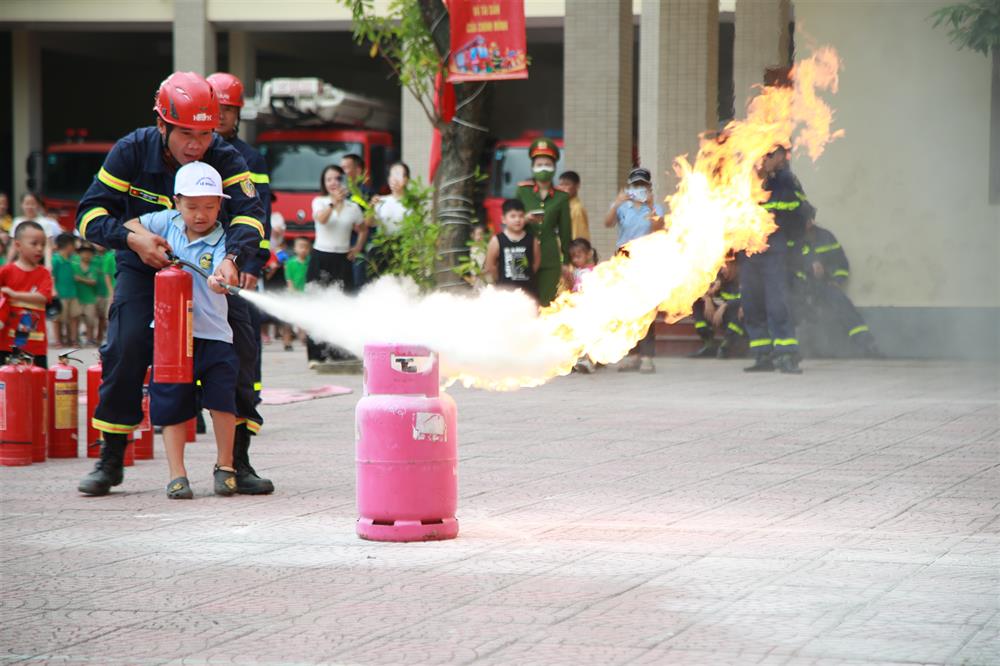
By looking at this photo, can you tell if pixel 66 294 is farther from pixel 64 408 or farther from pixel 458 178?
pixel 64 408

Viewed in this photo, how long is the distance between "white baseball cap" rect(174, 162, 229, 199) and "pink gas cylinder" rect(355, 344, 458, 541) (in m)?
1.48

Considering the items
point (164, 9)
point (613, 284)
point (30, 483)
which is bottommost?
point (30, 483)

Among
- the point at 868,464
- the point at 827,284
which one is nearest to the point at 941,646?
the point at 868,464

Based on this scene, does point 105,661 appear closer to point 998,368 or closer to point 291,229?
point 998,368

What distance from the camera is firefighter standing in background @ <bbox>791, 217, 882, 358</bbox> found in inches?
676

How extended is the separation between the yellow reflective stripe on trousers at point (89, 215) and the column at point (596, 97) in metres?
11.1

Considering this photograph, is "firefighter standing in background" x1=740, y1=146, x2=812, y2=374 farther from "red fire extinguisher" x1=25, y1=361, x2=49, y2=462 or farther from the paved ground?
"red fire extinguisher" x1=25, y1=361, x2=49, y2=462

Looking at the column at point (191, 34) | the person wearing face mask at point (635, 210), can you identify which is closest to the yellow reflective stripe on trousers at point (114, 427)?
the person wearing face mask at point (635, 210)

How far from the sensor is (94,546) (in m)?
6.47

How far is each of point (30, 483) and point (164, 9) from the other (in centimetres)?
2613

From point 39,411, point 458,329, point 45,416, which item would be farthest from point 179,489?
point 45,416

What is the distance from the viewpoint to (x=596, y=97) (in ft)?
60.1

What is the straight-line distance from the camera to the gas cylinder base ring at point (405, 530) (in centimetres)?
655

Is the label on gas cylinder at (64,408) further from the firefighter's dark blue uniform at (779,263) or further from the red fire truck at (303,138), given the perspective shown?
the red fire truck at (303,138)
